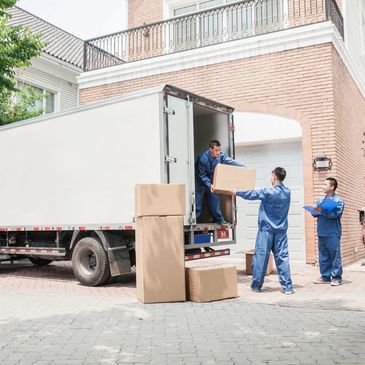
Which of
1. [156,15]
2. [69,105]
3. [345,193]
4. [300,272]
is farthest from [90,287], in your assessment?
[69,105]

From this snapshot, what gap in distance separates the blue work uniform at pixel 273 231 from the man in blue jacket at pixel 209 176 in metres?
1.31

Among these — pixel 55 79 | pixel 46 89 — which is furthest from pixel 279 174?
pixel 55 79

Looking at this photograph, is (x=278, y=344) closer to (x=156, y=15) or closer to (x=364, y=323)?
(x=364, y=323)

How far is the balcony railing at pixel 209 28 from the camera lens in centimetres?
1277

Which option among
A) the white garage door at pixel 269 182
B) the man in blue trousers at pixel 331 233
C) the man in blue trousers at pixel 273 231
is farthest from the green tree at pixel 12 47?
the man in blue trousers at pixel 331 233

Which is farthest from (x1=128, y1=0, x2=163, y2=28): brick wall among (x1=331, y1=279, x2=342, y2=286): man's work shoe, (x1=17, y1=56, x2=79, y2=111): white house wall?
(x1=331, y1=279, x2=342, y2=286): man's work shoe

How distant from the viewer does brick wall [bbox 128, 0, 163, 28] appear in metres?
16.6

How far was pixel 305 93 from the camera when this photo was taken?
11719 mm

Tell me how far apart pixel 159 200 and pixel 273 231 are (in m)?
1.87

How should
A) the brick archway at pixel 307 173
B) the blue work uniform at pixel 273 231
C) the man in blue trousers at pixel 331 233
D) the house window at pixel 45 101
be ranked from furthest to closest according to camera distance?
the house window at pixel 45 101 < the brick archway at pixel 307 173 < the man in blue trousers at pixel 331 233 < the blue work uniform at pixel 273 231

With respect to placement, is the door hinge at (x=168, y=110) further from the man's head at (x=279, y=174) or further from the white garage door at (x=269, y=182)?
the white garage door at (x=269, y=182)

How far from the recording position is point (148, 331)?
17.3 ft

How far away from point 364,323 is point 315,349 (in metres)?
1.34

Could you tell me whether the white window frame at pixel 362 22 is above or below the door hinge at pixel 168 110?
above
